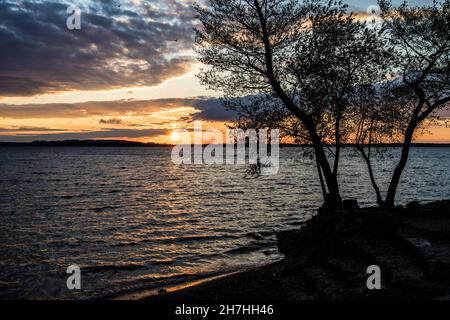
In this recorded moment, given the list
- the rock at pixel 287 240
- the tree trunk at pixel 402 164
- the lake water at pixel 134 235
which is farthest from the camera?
the rock at pixel 287 240

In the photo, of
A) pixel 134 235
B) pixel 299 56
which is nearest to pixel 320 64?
pixel 299 56

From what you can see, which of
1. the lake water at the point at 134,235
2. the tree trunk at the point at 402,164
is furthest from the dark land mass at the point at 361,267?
the lake water at the point at 134,235

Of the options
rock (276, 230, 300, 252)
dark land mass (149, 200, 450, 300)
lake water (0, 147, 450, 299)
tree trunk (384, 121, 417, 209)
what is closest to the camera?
dark land mass (149, 200, 450, 300)

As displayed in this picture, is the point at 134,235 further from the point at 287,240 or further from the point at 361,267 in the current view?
the point at 361,267

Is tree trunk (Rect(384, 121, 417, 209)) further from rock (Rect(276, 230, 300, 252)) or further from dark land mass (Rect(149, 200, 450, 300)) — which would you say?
rock (Rect(276, 230, 300, 252))

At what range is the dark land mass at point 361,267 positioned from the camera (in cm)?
1392

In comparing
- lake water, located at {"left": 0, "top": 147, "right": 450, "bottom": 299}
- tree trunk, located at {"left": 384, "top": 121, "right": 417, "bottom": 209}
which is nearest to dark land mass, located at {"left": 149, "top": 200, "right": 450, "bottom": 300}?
tree trunk, located at {"left": 384, "top": 121, "right": 417, "bottom": 209}

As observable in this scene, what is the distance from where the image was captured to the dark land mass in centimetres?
1392

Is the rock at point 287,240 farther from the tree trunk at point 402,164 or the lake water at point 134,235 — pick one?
the tree trunk at point 402,164

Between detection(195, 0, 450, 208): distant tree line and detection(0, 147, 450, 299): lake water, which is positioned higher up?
detection(195, 0, 450, 208): distant tree line
